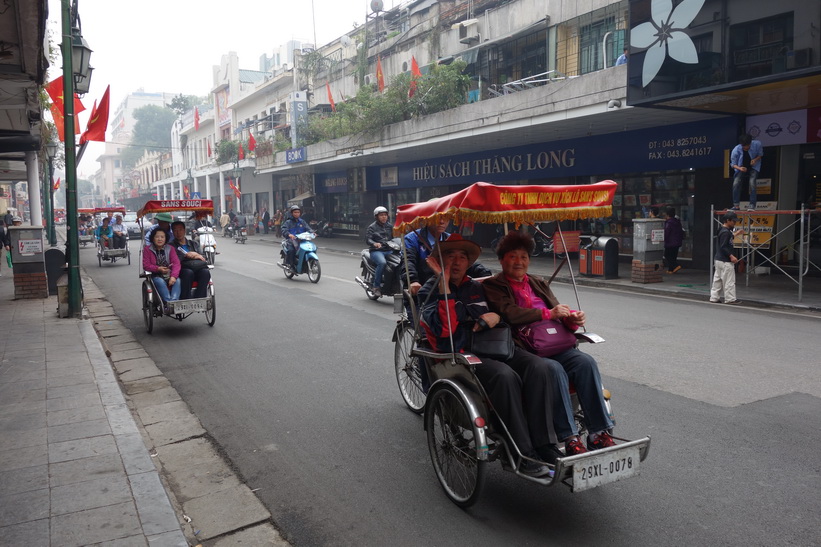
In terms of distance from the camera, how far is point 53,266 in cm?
1298

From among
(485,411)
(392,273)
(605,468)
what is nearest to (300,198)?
(392,273)

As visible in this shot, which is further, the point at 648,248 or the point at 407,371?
the point at 648,248

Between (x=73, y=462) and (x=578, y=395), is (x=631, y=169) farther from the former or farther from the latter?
(x=73, y=462)

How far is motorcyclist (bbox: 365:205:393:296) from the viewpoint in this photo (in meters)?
11.7

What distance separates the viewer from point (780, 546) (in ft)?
10.6

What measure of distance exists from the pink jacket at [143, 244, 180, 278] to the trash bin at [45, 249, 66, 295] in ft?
16.1

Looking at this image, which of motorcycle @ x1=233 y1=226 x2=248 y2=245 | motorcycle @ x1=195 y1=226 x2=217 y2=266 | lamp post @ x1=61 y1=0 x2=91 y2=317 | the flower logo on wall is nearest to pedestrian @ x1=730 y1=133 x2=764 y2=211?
the flower logo on wall

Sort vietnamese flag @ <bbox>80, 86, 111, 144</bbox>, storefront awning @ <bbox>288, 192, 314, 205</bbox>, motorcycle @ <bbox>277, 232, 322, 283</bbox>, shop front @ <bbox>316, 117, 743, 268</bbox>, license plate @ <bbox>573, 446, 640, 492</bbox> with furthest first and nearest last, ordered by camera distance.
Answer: storefront awning @ <bbox>288, 192, 314, 205</bbox> < shop front @ <bbox>316, 117, 743, 268</bbox> < motorcycle @ <bbox>277, 232, 322, 283</bbox> < vietnamese flag @ <bbox>80, 86, 111, 144</bbox> < license plate @ <bbox>573, 446, 640, 492</bbox>

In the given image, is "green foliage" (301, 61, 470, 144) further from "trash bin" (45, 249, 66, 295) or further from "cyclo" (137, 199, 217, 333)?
"cyclo" (137, 199, 217, 333)

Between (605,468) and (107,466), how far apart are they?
126 inches

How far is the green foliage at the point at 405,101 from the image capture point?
74.2 ft

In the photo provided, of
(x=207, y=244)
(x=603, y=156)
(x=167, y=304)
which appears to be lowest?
(x=167, y=304)

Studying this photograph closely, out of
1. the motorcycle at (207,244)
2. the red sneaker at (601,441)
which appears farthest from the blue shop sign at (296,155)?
the red sneaker at (601,441)

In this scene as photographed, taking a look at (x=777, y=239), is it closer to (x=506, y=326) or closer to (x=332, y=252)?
(x=506, y=326)
